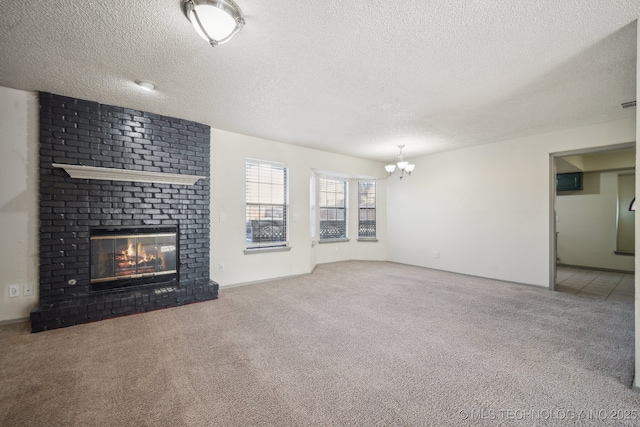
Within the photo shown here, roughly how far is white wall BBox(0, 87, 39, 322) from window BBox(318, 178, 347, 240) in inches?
190

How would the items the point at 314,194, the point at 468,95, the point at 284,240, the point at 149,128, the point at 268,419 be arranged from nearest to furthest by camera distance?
1. the point at 268,419
2. the point at 468,95
3. the point at 149,128
4. the point at 284,240
5. the point at 314,194

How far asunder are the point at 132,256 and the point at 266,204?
2.21 meters

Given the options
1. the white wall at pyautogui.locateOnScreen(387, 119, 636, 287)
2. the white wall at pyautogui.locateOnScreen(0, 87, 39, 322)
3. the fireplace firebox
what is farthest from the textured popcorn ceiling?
the fireplace firebox

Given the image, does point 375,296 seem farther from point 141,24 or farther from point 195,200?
point 141,24

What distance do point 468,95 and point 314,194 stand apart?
383cm

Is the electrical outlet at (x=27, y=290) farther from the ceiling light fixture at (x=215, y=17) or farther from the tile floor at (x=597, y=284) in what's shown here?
the tile floor at (x=597, y=284)

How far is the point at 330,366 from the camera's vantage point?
7.06ft

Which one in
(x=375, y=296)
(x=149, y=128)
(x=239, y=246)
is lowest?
(x=375, y=296)

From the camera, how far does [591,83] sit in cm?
282

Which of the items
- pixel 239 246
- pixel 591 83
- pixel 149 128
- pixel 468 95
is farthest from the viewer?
pixel 239 246

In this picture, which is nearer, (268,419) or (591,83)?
(268,419)

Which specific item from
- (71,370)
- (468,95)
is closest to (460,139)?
(468,95)

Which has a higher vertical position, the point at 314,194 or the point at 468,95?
the point at 468,95

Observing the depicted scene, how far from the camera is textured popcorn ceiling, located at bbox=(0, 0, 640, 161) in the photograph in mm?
1850
